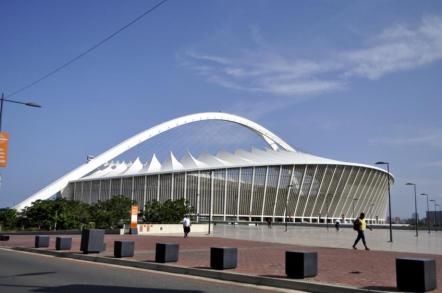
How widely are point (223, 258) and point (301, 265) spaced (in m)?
2.76

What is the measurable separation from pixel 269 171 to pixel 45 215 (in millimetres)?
49979

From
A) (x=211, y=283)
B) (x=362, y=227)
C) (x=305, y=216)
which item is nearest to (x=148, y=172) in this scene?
(x=305, y=216)

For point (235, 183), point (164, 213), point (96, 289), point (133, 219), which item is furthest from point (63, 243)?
point (235, 183)

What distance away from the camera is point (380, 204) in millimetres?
127062

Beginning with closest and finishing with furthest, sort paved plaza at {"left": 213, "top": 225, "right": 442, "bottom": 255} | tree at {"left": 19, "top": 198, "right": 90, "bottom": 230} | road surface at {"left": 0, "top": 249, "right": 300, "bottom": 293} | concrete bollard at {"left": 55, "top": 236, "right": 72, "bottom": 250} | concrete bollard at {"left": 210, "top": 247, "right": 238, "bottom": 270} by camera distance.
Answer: road surface at {"left": 0, "top": 249, "right": 300, "bottom": 293} → concrete bollard at {"left": 210, "top": 247, "right": 238, "bottom": 270} → concrete bollard at {"left": 55, "top": 236, "right": 72, "bottom": 250} → paved plaza at {"left": 213, "top": 225, "right": 442, "bottom": 255} → tree at {"left": 19, "top": 198, "right": 90, "bottom": 230}

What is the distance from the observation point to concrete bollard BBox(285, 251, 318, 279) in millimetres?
12820

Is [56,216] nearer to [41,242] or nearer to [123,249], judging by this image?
[41,242]

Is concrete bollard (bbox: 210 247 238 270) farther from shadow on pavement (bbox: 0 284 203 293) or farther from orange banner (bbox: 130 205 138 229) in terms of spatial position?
orange banner (bbox: 130 205 138 229)

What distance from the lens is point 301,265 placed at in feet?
42.1

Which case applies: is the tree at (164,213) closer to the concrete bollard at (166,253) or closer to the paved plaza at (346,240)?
the paved plaza at (346,240)

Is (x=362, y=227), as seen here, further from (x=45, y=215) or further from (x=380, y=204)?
(x=380, y=204)

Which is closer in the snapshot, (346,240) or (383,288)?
(383,288)

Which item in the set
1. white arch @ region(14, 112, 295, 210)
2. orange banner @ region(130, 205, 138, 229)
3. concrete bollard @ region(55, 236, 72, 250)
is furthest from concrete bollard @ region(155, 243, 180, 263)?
white arch @ region(14, 112, 295, 210)

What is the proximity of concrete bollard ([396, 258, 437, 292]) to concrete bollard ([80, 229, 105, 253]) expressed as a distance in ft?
42.5
